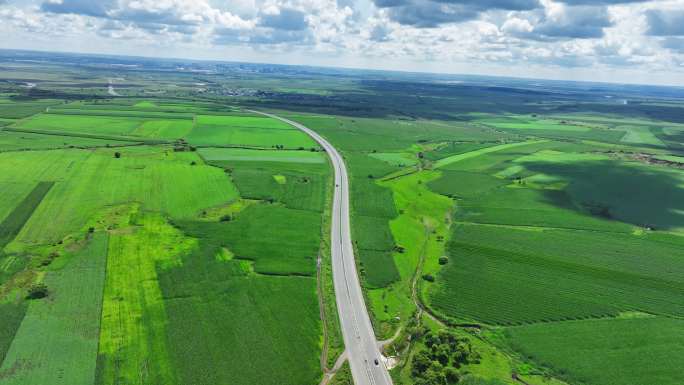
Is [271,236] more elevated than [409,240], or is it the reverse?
[271,236]

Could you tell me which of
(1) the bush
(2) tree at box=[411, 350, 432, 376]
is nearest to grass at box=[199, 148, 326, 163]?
(1) the bush

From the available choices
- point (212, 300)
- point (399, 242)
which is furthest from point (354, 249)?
point (212, 300)

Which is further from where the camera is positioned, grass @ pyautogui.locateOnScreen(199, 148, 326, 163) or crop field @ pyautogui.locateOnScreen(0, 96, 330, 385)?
grass @ pyautogui.locateOnScreen(199, 148, 326, 163)

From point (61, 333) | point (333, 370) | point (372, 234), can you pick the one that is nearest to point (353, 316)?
point (333, 370)

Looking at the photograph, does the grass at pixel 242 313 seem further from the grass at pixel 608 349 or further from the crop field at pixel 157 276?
the grass at pixel 608 349

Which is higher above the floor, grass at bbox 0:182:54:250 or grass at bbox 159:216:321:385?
grass at bbox 0:182:54:250

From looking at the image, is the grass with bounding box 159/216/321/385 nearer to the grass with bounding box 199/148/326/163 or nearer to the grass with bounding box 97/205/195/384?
the grass with bounding box 97/205/195/384

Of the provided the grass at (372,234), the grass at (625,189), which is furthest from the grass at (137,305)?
the grass at (625,189)

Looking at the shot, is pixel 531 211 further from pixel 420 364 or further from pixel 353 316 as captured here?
pixel 420 364
